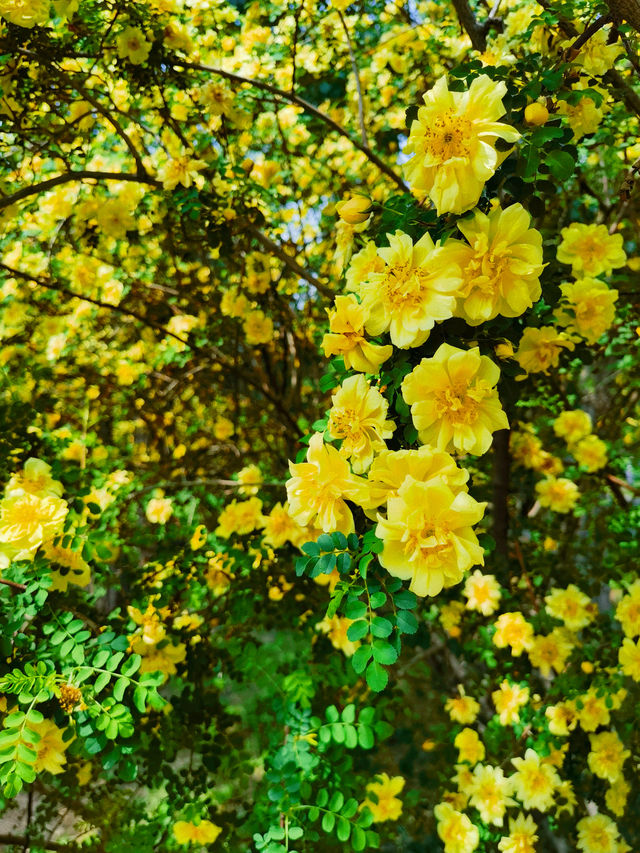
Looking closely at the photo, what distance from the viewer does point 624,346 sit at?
7.54 feet

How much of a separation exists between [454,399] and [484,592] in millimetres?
1423

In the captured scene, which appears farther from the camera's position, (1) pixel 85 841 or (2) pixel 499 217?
(1) pixel 85 841

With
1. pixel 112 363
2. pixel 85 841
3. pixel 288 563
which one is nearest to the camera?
pixel 85 841

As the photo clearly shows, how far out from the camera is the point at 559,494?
8.07 feet

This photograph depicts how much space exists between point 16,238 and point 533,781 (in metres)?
2.82

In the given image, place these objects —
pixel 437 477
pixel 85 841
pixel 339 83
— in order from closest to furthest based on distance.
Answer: pixel 437 477 → pixel 85 841 → pixel 339 83

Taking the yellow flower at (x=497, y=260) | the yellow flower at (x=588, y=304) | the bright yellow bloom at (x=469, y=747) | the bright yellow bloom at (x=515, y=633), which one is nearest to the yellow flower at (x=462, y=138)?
the yellow flower at (x=497, y=260)

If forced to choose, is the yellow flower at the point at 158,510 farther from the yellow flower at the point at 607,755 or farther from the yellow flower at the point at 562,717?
the yellow flower at the point at 607,755

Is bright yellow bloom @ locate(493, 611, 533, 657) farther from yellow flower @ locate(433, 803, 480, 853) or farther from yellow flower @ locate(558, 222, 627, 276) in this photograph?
yellow flower @ locate(558, 222, 627, 276)

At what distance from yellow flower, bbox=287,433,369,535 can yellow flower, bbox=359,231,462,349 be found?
0.22 m

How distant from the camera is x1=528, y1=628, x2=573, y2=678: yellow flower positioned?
1.97 meters

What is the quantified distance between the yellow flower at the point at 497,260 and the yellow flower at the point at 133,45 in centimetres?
144

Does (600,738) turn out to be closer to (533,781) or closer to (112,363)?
(533,781)

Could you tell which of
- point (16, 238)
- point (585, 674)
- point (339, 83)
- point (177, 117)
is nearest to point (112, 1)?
point (177, 117)
